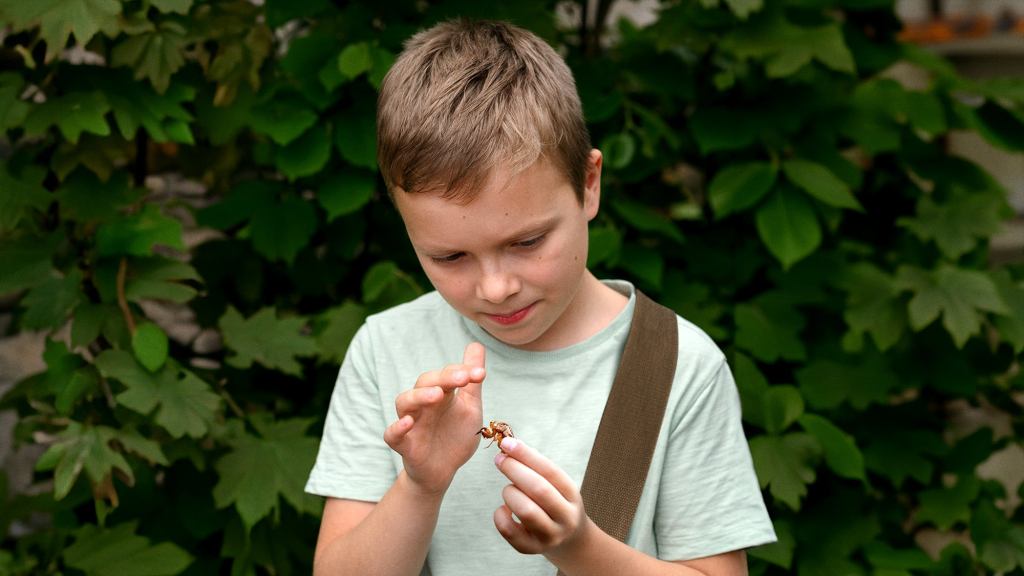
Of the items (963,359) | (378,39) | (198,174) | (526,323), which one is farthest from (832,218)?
(198,174)

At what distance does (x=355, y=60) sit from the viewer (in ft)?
7.93

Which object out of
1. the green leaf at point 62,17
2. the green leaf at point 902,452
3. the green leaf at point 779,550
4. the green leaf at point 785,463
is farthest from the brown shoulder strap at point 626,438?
the green leaf at point 902,452

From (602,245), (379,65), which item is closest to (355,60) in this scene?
(379,65)

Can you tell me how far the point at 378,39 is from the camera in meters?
2.54

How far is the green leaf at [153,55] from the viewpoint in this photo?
2246 mm

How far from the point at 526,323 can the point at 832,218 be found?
1.40m

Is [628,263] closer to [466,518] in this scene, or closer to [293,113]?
[293,113]

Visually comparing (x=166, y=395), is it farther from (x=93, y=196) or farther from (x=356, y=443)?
(x=356, y=443)

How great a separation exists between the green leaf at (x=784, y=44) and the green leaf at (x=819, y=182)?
0.22 m

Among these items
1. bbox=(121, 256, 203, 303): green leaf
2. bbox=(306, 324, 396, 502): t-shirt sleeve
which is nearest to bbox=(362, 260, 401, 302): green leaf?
bbox=(121, 256, 203, 303): green leaf

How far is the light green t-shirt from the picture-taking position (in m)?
1.62

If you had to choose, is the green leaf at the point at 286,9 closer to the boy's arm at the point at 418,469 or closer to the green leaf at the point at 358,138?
the green leaf at the point at 358,138

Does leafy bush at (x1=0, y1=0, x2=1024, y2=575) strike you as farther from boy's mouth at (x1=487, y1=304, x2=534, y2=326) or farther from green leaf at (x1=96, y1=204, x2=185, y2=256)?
boy's mouth at (x1=487, y1=304, x2=534, y2=326)

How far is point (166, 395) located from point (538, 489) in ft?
3.56
